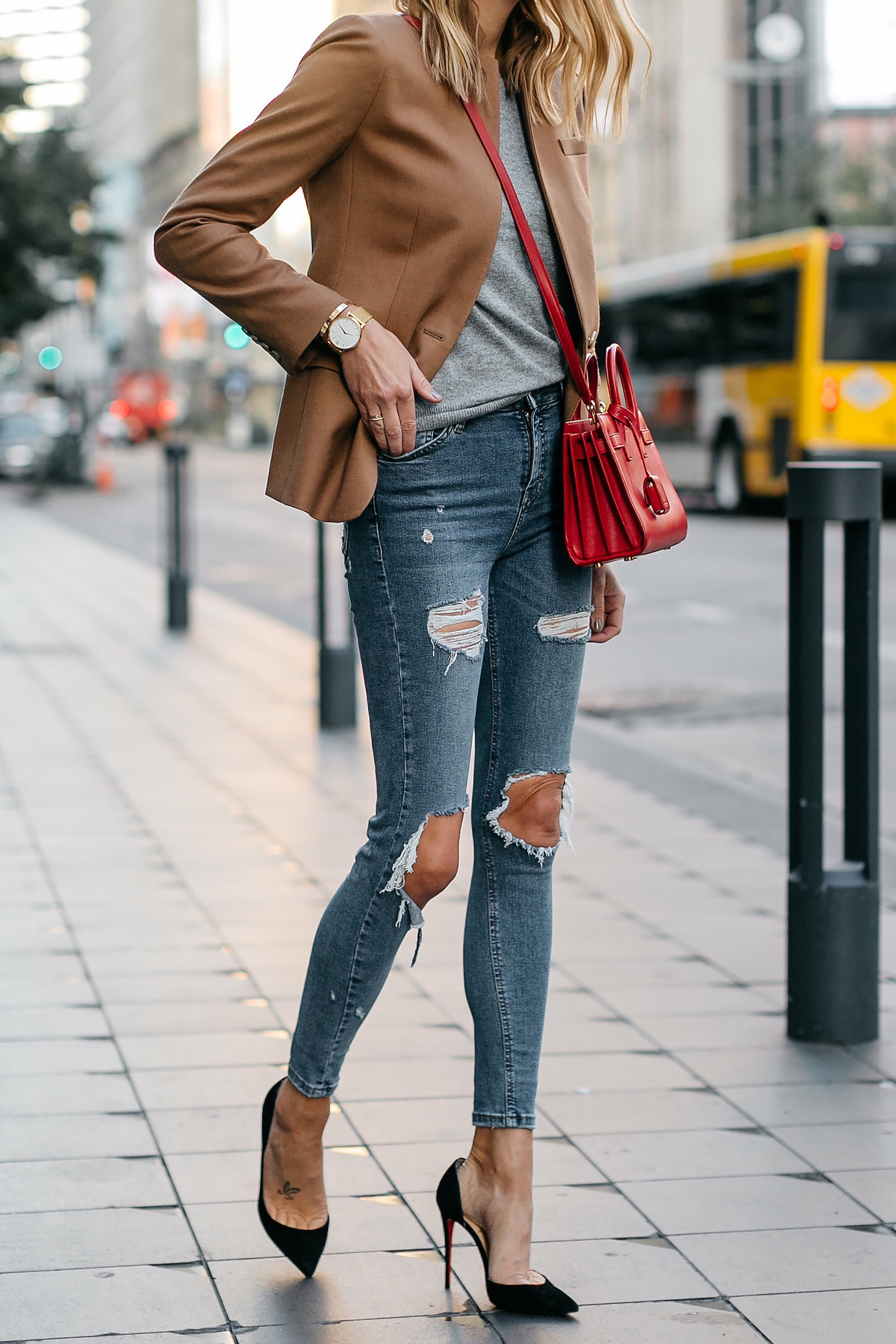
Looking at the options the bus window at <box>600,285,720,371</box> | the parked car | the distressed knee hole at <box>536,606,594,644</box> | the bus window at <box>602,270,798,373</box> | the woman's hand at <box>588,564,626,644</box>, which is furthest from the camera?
the parked car

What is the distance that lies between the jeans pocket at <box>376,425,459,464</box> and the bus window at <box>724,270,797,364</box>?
1990 cm

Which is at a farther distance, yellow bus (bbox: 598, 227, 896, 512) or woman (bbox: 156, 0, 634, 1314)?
yellow bus (bbox: 598, 227, 896, 512)

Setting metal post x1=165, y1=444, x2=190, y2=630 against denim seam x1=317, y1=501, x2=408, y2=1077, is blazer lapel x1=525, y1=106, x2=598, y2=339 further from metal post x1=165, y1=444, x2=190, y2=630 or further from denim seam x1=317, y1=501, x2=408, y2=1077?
metal post x1=165, y1=444, x2=190, y2=630

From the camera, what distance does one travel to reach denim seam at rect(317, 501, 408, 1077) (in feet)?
8.27

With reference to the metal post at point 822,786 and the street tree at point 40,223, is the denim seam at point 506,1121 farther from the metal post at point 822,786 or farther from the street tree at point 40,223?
the street tree at point 40,223

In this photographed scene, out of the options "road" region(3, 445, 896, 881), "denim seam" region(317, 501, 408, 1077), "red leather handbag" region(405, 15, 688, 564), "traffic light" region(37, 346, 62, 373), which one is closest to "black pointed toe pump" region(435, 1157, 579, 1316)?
"denim seam" region(317, 501, 408, 1077)

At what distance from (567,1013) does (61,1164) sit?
1250mm

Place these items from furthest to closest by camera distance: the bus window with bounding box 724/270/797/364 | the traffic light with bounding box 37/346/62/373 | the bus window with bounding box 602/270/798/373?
the traffic light with bounding box 37/346/62/373
the bus window with bounding box 602/270/798/373
the bus window with bounding box 724/270/797/364

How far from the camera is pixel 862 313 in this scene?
21438 mm

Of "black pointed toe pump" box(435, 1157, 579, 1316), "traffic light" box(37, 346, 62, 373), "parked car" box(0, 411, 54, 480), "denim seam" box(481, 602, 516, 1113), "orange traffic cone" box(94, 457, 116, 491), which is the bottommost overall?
"black pointed toe pump" box(435, 1157, 579, 1316)

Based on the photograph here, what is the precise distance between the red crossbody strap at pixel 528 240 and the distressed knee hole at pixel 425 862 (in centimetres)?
62

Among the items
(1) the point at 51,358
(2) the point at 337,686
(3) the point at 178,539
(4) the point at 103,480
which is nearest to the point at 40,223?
(1) the point at 51,358

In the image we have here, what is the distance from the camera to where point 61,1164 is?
3143 millimetres

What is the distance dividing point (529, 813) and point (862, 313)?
19725 mm
